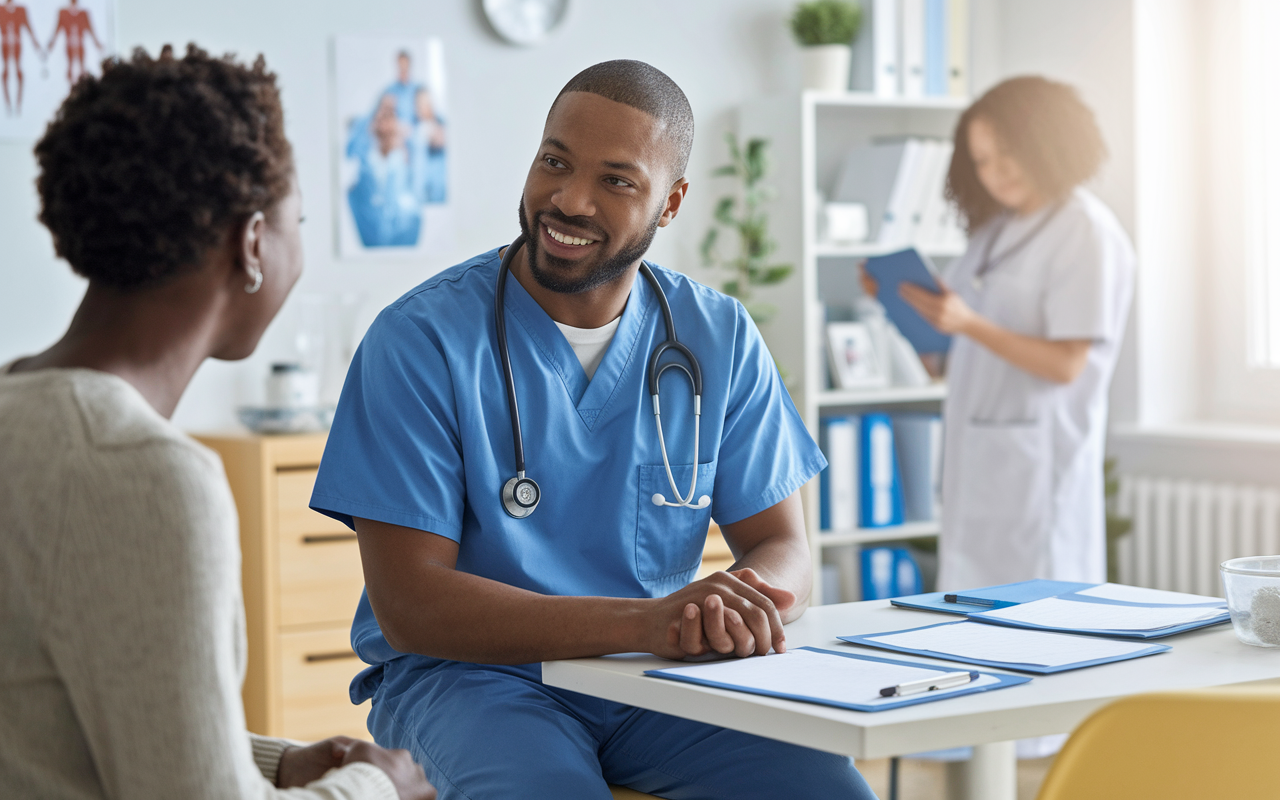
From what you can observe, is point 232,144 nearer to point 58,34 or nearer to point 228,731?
point 228,731

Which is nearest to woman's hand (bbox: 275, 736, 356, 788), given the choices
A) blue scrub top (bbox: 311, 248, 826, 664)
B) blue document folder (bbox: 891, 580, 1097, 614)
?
blue scrub top (bbox: 311, 248, 826, 664)

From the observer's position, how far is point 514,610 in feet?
4.28

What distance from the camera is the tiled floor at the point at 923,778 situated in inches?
111

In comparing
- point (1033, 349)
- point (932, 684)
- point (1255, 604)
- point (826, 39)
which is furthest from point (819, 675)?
point (826, 39)

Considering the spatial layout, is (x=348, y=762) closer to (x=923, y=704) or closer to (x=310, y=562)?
(x=923, y=704)

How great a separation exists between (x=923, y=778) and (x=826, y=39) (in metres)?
1.92

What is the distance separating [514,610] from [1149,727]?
0.63 metres

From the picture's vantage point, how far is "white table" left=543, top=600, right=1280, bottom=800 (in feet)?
3.11

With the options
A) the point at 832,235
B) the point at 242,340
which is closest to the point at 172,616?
the point at 242,340

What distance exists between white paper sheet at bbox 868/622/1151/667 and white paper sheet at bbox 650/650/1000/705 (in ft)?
0.22

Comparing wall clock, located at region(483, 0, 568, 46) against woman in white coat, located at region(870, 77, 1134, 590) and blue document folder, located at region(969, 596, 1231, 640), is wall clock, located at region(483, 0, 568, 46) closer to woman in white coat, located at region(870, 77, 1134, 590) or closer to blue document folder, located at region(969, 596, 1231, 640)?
woman in white coat, located at region(870, 77, 1134, 590)

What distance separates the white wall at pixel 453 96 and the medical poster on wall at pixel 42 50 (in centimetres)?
5

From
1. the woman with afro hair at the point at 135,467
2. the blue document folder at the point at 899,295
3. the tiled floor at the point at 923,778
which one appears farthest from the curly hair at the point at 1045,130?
the woman with afro hair at the point at 135,467

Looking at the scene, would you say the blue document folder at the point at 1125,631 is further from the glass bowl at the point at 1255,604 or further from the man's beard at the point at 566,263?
the man's beard at the point at 566,263
